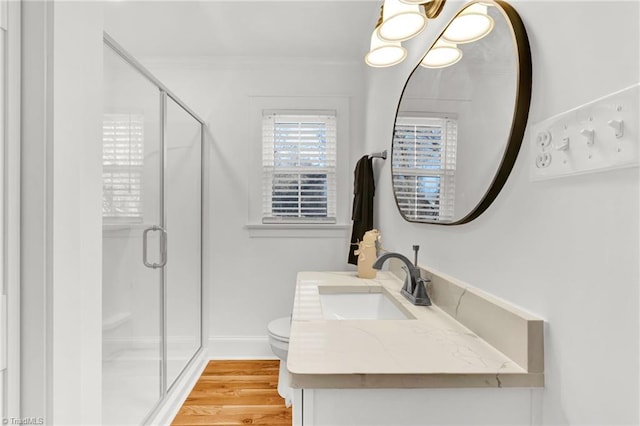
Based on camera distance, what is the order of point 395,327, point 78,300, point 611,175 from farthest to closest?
point 395,327 → point 78,300 → point 611,175

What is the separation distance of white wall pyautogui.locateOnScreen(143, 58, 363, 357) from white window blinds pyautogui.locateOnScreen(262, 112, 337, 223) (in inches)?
5.2

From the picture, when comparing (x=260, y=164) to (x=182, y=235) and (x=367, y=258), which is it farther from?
(x=367, y=258)

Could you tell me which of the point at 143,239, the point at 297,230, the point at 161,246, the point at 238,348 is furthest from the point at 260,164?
the point at 238,348

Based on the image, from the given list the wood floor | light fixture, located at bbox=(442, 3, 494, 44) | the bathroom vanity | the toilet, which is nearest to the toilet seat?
the toilet

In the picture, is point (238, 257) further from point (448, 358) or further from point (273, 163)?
point (448, 358)

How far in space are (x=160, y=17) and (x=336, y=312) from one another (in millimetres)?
2097

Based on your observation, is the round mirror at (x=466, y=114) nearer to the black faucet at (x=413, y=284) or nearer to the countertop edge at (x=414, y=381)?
the black faucet at (x=413, y=284)

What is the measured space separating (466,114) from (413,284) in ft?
2.19

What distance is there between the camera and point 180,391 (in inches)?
81.7

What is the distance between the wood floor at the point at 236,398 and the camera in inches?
73.5

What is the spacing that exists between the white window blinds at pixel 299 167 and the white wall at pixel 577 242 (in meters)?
1.83

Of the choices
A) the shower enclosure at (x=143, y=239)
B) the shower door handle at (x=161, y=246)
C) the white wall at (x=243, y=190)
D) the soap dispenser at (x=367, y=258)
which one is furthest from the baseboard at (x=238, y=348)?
the soap dispenser at (x=367, y=258)

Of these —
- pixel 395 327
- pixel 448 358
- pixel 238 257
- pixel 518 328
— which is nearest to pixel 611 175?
pixel 518 328

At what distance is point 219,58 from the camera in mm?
2680
